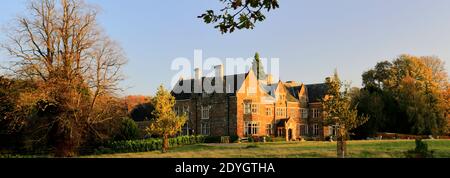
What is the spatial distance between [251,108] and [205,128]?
629 cm

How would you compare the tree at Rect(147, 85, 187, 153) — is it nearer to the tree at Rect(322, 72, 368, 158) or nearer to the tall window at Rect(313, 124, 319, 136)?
the tree at Rect(322, 72, 368, 158)

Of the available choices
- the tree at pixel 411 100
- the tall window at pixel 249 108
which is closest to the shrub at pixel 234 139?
the tall window at pixel 249 108

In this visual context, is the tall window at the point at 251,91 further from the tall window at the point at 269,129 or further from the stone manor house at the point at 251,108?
the tall window at the point at 269,129

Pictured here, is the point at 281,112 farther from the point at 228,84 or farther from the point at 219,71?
the point at 219,71

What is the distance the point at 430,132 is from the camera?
167 ft

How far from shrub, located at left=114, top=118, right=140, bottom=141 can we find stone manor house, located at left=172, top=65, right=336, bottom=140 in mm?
10885

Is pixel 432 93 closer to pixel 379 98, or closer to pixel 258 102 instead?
pixel 379 98

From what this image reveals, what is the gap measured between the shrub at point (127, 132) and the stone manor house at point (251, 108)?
35.7 feet

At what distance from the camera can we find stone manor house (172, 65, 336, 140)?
5188 cm

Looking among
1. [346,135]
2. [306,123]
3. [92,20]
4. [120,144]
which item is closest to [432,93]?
[306,123]

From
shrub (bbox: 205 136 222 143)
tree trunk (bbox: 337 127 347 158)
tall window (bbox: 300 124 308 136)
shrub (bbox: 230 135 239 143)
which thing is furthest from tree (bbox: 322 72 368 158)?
tall window (bbox: 300 124 308 136)

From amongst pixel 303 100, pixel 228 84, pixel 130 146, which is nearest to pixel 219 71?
pixel 228 84
